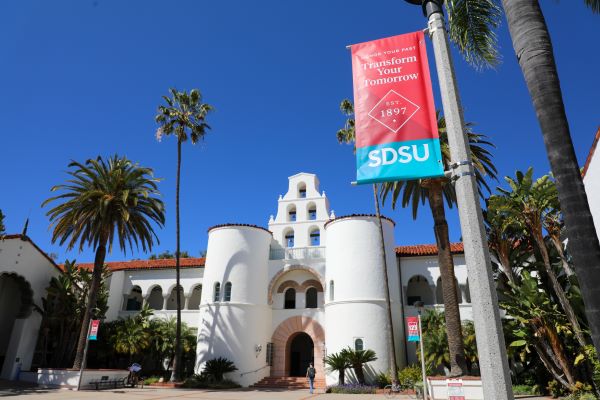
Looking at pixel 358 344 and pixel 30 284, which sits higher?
pixel 30 284

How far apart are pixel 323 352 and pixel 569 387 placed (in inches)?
605

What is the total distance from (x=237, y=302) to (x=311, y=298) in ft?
19.7

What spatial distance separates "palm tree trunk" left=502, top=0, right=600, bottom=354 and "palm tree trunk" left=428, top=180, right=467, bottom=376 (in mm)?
14107

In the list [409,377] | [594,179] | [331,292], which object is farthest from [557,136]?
[331,292]

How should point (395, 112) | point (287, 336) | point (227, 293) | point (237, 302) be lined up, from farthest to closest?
1. point (287, 336)
2. point (227, 293)
3. point (237, 302)
4. point (395, 112)

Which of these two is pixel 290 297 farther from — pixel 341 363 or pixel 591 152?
pixel 591 152

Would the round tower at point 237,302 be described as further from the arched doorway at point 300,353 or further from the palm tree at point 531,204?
the palm tree at point 531,204

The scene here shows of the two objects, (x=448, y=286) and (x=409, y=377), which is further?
(x=409, y=377)

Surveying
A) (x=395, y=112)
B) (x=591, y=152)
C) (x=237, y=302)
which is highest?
(x=591, y=152)

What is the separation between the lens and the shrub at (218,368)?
26.5 meters

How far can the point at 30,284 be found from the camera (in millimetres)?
28250

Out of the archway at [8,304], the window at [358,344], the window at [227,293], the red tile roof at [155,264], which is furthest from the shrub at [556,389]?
the archway at [8,304]

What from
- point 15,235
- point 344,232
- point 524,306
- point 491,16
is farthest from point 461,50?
point 15,235

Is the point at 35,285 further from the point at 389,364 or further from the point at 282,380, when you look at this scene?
the point at 389,364
